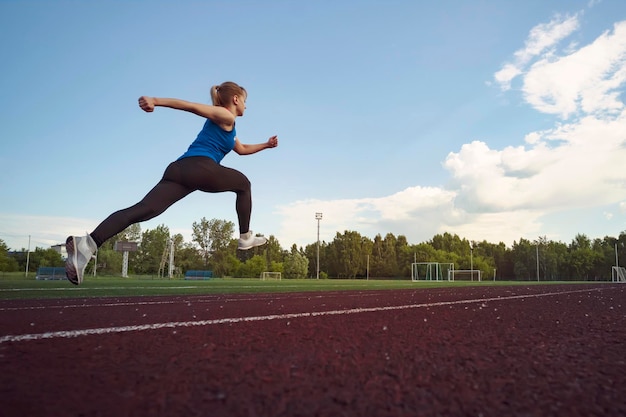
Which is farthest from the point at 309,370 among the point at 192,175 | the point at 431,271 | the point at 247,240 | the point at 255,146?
the point at 431,271

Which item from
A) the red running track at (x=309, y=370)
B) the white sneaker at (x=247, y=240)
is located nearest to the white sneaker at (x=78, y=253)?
the red running track at (x=309, y=370)

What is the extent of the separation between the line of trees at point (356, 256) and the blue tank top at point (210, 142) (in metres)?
86.3

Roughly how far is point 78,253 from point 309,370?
3.35m

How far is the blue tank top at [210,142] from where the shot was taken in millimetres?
4648

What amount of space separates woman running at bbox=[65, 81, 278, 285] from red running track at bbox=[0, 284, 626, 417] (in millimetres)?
1253

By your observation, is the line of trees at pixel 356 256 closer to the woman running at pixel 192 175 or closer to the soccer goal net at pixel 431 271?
the soccer goal net at pixel 431 271

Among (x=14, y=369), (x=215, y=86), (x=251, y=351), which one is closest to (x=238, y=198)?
(x=215, y=86)

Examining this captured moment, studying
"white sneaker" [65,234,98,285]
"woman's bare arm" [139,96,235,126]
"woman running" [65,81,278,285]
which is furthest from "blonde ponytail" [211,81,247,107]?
"white sneaker" [65,234,98,285]

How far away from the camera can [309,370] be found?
1.86 meters

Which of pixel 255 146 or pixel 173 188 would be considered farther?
pixel 255 146

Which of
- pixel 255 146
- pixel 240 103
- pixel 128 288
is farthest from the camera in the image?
pixel 128 288

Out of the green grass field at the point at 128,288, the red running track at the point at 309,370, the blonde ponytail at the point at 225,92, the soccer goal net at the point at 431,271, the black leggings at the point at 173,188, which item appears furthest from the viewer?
the soccer goal net at the point at 431,271

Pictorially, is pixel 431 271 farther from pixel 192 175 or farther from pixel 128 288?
pixel 192 175

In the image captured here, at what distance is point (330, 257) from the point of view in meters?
108
